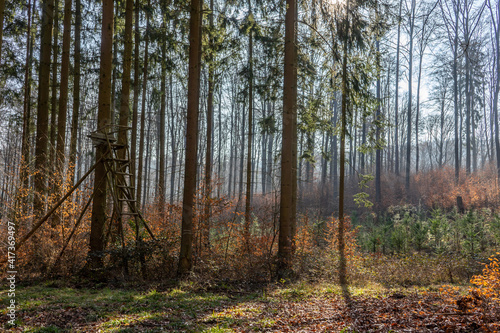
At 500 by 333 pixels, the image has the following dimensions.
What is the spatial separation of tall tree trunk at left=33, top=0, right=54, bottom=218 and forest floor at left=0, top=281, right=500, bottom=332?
315cm

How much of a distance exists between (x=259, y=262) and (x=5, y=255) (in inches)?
251

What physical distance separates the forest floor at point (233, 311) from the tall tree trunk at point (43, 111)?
315 centimetres

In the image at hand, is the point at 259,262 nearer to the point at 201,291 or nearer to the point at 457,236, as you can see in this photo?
the point at 201,291

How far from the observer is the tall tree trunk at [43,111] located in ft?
29.9

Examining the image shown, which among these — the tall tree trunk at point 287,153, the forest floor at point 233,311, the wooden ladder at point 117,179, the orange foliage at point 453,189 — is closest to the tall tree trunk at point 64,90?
the wooden ladder at point 117,179

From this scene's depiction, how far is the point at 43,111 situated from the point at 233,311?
26.7ft

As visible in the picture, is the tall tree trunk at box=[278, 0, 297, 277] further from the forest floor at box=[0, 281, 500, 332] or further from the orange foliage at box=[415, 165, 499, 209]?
the orange foliage at box=[415, 165, 499, 209]

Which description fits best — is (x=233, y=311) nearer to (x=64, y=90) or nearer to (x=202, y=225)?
(x=202, y=225)

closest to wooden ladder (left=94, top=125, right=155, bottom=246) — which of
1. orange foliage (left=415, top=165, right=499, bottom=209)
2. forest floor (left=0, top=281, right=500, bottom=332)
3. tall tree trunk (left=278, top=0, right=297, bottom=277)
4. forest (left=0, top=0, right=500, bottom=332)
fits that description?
forest (left=0, top=0, right=500, bottom=332)

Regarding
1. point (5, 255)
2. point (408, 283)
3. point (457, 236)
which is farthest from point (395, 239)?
point (5, 255)

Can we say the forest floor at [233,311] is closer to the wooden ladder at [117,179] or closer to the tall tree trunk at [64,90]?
the wooden ladder at [117,179]

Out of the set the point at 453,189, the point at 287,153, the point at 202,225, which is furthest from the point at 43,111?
the point at 453,189

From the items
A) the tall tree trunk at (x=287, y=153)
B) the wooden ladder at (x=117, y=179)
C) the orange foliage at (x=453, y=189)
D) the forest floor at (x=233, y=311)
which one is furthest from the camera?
the orange foliage at (x=453, y=189)

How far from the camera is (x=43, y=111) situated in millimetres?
9516
